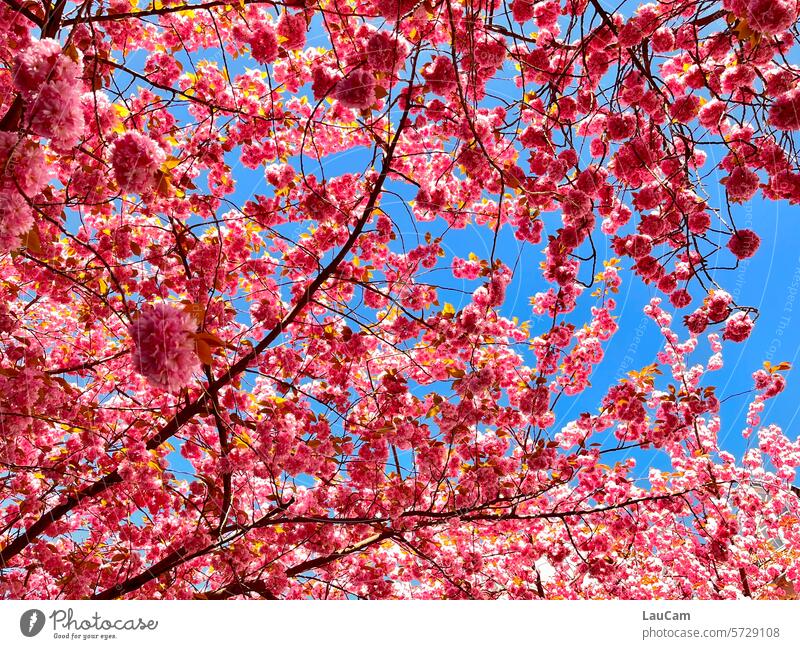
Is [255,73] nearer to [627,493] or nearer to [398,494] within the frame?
[398,494]

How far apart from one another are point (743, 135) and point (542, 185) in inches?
46.4

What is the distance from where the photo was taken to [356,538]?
4.64 m

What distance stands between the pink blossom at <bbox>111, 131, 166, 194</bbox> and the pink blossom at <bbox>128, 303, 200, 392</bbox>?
1.74ft

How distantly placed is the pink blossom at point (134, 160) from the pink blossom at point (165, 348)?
0.53m

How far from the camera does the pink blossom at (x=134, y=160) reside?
1701mm

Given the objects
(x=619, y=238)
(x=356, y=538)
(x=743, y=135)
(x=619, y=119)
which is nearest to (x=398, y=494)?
(x=356, y=538)

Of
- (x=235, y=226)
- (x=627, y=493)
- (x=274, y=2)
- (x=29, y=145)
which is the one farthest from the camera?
(x=627, y=493)

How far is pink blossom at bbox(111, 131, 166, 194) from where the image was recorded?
1.70m

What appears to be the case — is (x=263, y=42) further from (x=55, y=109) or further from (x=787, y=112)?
(x=787, y=112)

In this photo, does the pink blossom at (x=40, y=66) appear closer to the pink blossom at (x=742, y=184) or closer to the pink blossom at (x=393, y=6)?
the pink blossom at (x=393, y=6)

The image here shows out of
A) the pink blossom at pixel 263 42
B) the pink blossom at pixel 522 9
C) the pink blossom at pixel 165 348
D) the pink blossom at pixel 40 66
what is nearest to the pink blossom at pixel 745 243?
the pink blossom at pixel 522 9

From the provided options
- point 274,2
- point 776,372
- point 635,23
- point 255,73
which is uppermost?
point 255,73

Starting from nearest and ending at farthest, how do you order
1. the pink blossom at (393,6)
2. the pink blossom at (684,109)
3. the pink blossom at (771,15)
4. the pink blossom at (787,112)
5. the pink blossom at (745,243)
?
the pink blossom at (771,15) → the pink blossom at (787,112) → the pink blossom at (393,6) → the pink blossom at (745,243) → the pink blossom at (684,109)

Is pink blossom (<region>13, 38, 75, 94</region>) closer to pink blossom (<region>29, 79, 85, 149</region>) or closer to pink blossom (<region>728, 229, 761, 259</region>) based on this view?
pink blossom (<region>29, 79, 85, 149</region>)
